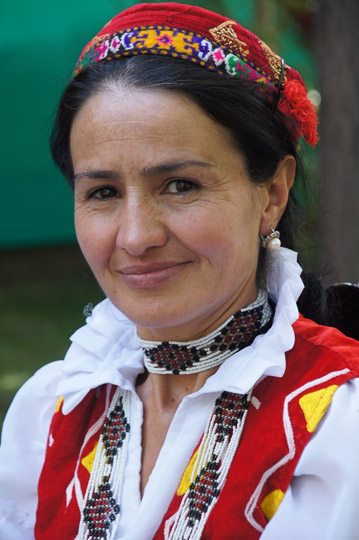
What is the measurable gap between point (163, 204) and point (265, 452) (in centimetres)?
63

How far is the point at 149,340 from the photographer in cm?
188

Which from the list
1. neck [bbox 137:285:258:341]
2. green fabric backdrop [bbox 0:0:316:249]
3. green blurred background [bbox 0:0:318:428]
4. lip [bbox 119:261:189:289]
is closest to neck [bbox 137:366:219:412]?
neck [bbox 137:285:258:341]

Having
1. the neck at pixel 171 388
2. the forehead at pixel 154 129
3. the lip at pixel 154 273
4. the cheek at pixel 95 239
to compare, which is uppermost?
the forehead at pixel 154 129

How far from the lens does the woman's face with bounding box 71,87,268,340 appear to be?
1.58 metres

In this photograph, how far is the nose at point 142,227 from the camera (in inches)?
62.1

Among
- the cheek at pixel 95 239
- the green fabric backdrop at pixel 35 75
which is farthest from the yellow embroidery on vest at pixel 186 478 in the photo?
the green fabric backdrop at pixel 35 75

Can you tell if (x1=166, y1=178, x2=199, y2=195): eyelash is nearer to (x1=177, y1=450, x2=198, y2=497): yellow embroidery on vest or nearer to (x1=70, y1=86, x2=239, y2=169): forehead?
(x1=70, y1=86, x2=239, y2=169): forehead

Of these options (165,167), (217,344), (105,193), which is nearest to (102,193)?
(105,193)

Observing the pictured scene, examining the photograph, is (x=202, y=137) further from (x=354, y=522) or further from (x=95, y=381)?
(x=354, y=522)

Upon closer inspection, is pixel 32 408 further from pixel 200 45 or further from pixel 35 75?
pixel 35 75

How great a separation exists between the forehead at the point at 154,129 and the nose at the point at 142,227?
0.11m

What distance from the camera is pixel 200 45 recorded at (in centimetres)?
165

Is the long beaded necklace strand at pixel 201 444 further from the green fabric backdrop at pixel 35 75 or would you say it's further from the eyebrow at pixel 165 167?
the green fabric backdrop at pixel 35 75

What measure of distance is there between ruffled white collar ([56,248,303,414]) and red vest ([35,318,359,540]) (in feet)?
0.21
